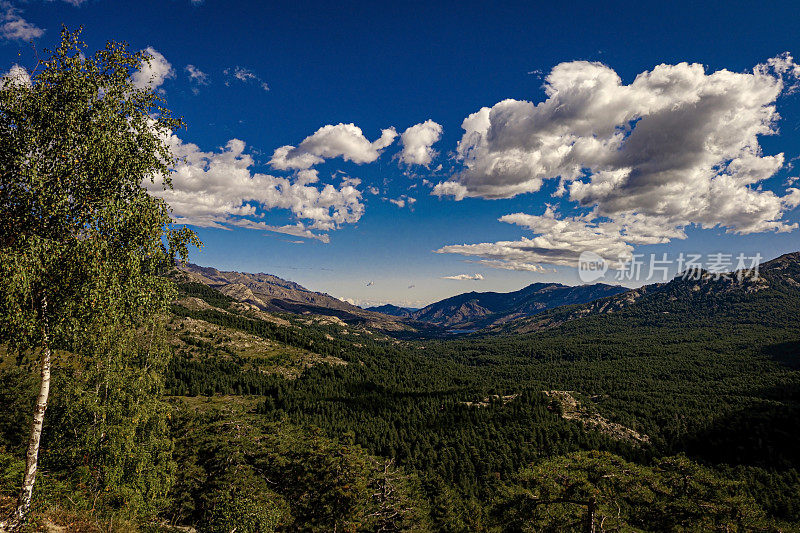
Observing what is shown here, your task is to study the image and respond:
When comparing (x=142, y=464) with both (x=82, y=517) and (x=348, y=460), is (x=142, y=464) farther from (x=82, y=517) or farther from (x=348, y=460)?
(x=348, y=460)

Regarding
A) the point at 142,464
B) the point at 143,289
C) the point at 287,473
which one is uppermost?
the point at 143,289

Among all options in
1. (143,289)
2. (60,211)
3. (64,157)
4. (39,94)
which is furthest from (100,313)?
(39,94)

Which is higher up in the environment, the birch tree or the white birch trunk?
the birch tree

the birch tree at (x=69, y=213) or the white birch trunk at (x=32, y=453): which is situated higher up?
the birch tree at (x=69, y=213)

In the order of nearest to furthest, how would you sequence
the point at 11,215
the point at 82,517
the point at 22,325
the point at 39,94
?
the point at 22,325
the point at 11,215
the point at 39,94
the point at 82,517

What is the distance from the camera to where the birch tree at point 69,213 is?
15828 mm

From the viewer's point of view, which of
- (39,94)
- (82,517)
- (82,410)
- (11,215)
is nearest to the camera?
(11,215)

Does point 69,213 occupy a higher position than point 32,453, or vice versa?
point 69,213

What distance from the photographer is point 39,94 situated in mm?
17047

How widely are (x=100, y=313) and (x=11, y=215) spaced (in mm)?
6091

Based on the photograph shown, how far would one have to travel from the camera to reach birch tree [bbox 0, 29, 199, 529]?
15.8 metres

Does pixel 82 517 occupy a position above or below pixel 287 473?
above

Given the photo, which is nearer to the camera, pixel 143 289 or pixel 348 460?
pixel 143 289

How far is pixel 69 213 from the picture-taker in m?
16.7
